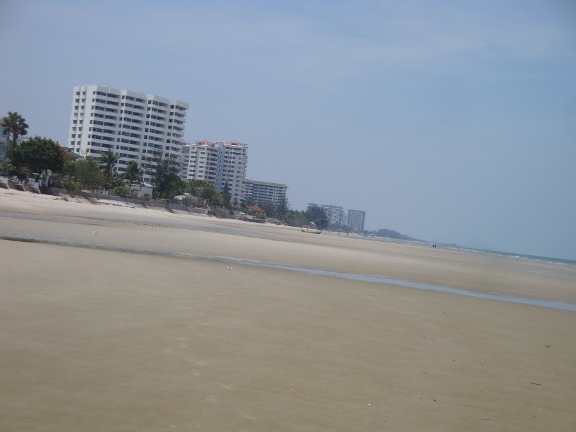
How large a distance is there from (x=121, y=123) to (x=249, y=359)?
149 meters

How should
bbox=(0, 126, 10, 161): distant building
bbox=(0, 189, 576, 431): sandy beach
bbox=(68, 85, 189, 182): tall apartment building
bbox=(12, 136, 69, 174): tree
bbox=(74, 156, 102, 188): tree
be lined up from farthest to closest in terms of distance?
bbox=(68, 85, 189, 182): tall apartment building, bbox=(74, 156, 102, 188): tree, bbox=(0, 126, 10, 161): distant building, bbox=(12, 136, 69, 174): tree, bbox=(0, 189, 576, 431): sandy beach

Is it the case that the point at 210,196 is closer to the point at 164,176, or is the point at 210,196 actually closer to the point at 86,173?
the point at 164,176

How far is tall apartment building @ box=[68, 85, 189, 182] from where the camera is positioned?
14462 centimetres

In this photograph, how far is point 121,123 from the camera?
484ft

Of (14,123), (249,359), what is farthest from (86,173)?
(249,359)

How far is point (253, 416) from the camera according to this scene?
487 cm

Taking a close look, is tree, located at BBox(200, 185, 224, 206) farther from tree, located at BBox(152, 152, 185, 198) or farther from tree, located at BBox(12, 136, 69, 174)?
tree, located at BBox(12, 136, 69, 174)

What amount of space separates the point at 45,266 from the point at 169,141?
148m

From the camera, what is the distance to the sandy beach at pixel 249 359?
15.9 feet

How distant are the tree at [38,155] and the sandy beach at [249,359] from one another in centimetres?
6063

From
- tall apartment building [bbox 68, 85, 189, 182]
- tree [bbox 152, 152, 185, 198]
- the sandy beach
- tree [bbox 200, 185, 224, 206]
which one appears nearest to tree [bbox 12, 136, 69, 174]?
tree [bbox 152, 152, 185, 198]

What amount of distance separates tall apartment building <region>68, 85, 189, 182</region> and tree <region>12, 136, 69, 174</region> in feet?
235

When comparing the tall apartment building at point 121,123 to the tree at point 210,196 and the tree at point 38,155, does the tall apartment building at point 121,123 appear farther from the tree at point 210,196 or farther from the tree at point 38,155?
the tree at point 38,155

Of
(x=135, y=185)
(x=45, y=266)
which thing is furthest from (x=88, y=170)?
(x=45, y=266)
